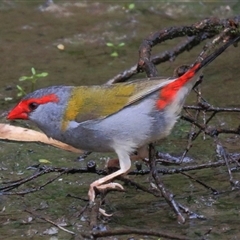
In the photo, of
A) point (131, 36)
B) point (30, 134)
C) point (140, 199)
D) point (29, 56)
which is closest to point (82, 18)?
point (131, 36)

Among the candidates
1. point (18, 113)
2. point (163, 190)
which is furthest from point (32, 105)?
point (163, 190)

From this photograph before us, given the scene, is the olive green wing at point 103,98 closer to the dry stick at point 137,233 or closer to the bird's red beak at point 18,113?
the bird's red beak at point 18,113

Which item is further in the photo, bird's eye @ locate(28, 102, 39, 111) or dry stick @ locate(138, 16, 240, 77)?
dry stick @ locate(138, 16, 240, 77)

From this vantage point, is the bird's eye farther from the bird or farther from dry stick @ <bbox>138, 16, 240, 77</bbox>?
dry stick @ <bbox>138, 16, 240, 77</bbox>

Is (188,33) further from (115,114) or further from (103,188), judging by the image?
(103,188)

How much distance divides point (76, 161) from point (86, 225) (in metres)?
1.19

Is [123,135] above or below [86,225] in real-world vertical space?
above

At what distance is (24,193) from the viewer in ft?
13.6

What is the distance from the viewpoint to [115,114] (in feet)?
13.6

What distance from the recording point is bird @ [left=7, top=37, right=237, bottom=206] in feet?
13.4

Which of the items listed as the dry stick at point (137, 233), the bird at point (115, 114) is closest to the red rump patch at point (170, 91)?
the bird at point (115, 114)

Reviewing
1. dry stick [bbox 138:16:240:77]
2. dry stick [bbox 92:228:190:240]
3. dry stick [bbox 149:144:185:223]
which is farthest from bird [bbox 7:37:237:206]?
dry stick [bbox 92:228:190:240]

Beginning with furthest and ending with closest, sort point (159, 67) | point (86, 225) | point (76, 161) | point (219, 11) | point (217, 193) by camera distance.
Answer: point (219, 11) < point (159, 67) < point (76, 161) < point (217, 193) < point (86, 225)

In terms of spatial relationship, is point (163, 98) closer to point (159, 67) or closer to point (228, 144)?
point (228, 144)
